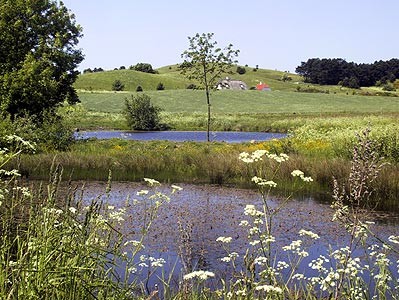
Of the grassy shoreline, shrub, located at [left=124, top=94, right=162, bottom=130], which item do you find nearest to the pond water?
the grassy shoreline

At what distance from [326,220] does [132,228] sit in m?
4.55

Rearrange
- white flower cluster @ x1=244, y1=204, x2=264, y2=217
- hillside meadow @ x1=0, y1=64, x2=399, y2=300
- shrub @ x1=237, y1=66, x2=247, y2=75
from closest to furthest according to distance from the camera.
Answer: hillside meadow @ x1=0, y1=64, x2=399, y2=300, white flower cluster @ x1=244, y1=204, x2=264, y2=217, shrub @ x1=237, y1=66, x2=247, y2=75

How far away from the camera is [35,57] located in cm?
2767

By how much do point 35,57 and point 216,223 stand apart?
19.9 meters

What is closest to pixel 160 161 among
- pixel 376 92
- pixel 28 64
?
A: pixel 28 64

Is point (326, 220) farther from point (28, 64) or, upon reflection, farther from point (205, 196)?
point (28, 64)

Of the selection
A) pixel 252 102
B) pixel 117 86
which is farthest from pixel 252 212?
pixel 117 86

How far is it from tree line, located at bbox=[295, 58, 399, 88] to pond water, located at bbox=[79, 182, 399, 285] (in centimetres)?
10075

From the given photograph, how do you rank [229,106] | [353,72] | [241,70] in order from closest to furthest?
1. [229,106]
2. [353,72]
3. [241,70]

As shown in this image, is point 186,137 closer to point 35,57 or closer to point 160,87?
point 35,57

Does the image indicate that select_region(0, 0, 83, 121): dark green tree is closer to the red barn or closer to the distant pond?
the distant pond

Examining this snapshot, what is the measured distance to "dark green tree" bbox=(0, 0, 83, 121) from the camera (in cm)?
2512

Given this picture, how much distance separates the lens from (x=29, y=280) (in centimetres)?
296

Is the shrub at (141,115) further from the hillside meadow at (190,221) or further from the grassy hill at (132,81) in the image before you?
the grassy hill at (132,81)
